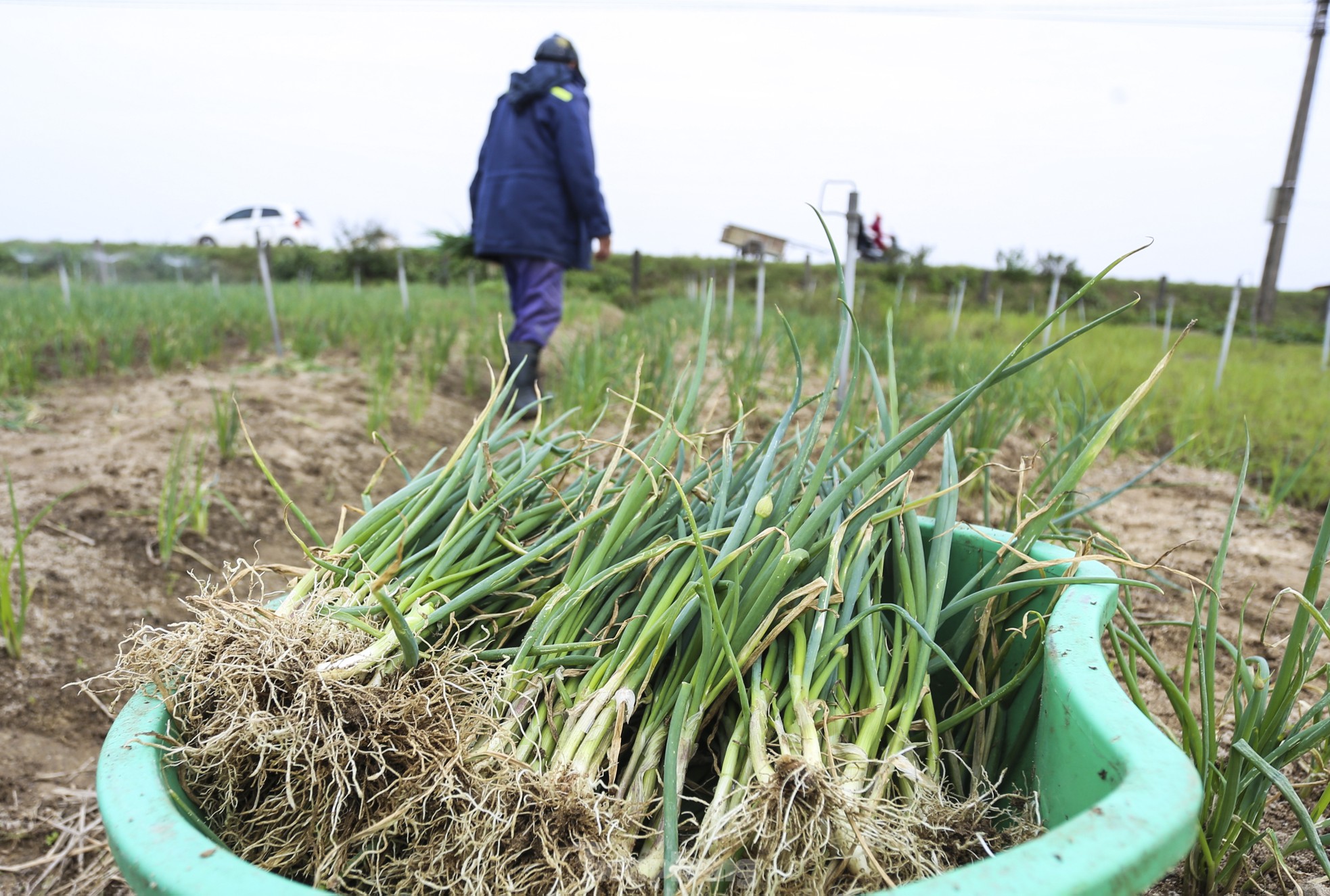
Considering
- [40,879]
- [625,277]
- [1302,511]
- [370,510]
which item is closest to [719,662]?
[370,510]

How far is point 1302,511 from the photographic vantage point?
271 centimetres

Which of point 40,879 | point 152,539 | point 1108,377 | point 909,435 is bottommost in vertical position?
point 40,879

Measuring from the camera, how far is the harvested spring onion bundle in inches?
22.6

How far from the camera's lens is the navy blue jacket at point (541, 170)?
12.8 ft

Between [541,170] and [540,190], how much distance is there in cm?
11

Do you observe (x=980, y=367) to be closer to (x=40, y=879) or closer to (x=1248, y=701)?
(x=1248, y=701)

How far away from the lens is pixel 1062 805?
63 centimetres

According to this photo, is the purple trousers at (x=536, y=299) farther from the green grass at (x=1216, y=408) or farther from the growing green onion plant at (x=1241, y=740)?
the growing green onion plant at (x=1241, y=740)

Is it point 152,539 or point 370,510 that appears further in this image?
point 152,539

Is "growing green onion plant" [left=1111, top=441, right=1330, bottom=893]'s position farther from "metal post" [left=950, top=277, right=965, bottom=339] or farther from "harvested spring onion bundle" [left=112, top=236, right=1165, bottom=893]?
"metal post" [left=950, top=277, right=965, bottom=339]

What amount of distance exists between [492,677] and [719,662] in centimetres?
22

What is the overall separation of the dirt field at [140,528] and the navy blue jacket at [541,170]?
40.1 inches

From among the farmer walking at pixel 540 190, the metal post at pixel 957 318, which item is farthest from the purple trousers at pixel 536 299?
the metal post at pixel 957 318

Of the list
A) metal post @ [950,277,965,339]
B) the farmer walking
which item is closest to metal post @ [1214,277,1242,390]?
metal post @ [950,277,965,339]
